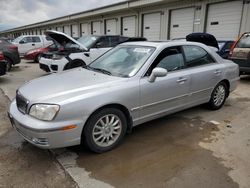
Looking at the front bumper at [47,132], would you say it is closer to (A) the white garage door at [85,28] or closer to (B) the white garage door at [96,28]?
(B) the white garage door at [96,28]

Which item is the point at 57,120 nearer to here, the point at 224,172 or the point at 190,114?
the point at 224,172

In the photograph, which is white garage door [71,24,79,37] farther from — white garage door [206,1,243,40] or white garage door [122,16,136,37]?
white garage door [206,1,243,40]

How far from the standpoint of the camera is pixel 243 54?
7.30 meters

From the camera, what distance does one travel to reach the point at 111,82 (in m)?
3.05

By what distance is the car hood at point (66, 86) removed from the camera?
273 cm

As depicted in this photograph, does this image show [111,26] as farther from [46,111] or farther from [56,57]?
[46,111]

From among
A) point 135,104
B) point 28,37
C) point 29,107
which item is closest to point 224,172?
point 135,104

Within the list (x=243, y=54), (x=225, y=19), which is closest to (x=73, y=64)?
(x=243, y=54)

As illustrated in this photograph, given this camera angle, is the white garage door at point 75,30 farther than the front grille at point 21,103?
Yes

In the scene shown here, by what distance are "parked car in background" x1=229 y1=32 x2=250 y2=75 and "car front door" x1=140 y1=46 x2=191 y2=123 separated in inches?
176

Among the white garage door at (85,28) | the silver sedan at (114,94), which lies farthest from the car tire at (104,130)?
the white garage door at (85,28)

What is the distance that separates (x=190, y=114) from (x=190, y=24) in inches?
392

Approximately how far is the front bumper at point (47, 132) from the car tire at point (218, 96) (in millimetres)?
2981

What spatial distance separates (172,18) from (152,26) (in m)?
1.94
